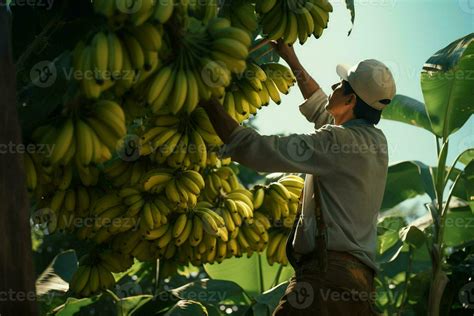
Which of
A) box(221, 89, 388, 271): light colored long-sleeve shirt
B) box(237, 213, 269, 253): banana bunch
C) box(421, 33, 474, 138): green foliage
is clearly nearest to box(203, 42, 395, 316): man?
box(221, 89, 388, 271): light colored long-sleeve shirt

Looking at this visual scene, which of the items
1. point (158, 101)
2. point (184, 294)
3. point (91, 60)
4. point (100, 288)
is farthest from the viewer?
point (184, 294)

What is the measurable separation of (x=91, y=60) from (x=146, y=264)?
3453 mm

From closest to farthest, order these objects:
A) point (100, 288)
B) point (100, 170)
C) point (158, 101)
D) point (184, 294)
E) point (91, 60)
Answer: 1. point (91, 60)
2. point (158, 101)
3. point (100, 170)
4. point (100, 288)
5. point (184, 294)

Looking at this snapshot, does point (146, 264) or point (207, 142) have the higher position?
point (207, 142)

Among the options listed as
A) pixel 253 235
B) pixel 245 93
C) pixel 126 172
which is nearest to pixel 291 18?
pixel 245 93

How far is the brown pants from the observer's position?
10.5 ft

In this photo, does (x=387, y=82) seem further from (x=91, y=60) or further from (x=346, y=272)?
(x=91, y=60)

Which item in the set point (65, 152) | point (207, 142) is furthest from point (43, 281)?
point (65, 152)

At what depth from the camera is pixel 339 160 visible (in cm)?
329

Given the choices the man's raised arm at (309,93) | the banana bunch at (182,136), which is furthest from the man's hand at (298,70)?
the banana bunch at (182,136)

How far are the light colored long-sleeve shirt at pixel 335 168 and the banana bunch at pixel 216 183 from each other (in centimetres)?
62

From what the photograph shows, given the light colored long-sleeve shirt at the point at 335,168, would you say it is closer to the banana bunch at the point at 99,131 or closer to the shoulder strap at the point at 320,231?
the shoulder strap at the point at 320,231

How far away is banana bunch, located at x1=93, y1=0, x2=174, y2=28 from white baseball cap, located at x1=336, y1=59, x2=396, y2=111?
1.09 metres

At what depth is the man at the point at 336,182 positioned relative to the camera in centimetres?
316
